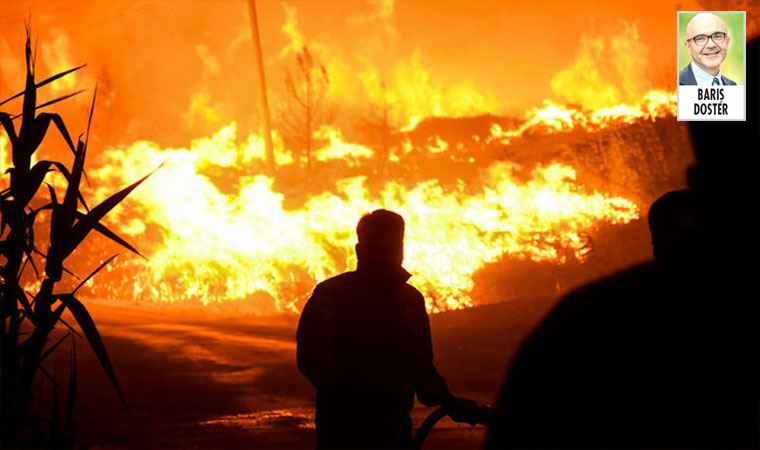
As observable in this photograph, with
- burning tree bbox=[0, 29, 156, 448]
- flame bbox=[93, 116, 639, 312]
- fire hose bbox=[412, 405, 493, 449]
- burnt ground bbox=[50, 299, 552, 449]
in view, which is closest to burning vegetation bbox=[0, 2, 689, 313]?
flame bbox=[93, 116, 639, 312]

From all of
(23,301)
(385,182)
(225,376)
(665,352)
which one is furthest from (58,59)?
(665,352)

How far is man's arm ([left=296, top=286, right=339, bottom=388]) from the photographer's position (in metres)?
3.35

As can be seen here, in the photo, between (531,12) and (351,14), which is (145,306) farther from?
(531,12)

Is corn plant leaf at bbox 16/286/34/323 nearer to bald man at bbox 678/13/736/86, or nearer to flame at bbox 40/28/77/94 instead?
bald man at bbox 678/13/736/86

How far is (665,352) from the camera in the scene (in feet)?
2.82

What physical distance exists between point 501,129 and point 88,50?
858cm

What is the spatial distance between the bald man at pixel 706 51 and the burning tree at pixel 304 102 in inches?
331

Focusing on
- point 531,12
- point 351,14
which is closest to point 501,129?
point 531,12

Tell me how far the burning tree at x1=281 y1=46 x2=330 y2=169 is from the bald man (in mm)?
8408

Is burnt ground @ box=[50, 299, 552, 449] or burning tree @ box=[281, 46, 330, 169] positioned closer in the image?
burnt ground @ box=[50, 299, 552, 449]

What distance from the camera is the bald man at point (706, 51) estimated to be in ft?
27.1

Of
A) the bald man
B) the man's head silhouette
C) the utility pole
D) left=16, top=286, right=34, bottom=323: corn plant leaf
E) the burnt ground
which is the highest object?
the utility pole

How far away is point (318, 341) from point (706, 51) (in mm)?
6993

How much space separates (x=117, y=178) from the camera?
15.9 m
